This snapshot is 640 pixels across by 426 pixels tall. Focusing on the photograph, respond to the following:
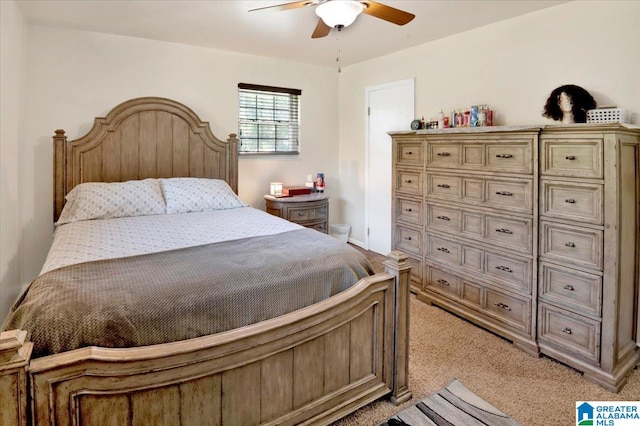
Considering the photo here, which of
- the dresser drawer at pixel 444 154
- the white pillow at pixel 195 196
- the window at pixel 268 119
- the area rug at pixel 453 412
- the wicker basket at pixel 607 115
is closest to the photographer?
the area rug at pixel 453 412

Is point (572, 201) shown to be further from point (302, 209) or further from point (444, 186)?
point (302, 209)

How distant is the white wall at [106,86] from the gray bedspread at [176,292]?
224 centimetres

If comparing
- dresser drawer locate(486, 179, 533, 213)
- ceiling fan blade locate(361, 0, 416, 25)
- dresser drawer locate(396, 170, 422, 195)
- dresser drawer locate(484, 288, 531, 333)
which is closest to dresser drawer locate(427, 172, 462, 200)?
dresser drawer locate(396, 170, 422, 195)

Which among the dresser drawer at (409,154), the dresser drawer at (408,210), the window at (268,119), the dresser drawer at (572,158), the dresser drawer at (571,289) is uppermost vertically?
the window at (268,119)

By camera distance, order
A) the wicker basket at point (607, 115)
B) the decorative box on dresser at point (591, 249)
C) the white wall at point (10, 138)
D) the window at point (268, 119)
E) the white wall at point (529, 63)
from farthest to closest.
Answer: the window at point (268, 119) → the white wall at point (10, 138) → the white wall at point (529, 63) → the wicker basket at point (607, 115) → the decorative box on dresser at point (591, 249)

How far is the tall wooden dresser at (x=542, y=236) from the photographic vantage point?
214 centimetres

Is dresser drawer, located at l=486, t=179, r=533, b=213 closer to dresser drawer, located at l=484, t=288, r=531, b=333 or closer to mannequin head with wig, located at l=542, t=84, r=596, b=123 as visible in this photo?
mannequin head with wig, located at l=542, t=84, r=596, b=123

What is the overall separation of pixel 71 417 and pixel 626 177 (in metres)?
2.86

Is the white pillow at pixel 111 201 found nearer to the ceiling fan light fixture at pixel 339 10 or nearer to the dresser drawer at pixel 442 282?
the ceiling fan light fixture at pixel 339 10

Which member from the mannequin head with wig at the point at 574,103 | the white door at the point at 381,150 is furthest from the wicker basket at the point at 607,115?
the white door at the point at 381,150

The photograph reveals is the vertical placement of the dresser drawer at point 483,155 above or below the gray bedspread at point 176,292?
above

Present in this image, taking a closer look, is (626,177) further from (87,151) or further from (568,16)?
(87,151)

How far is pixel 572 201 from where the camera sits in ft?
7.47

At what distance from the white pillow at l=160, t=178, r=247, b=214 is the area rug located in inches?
86.8
